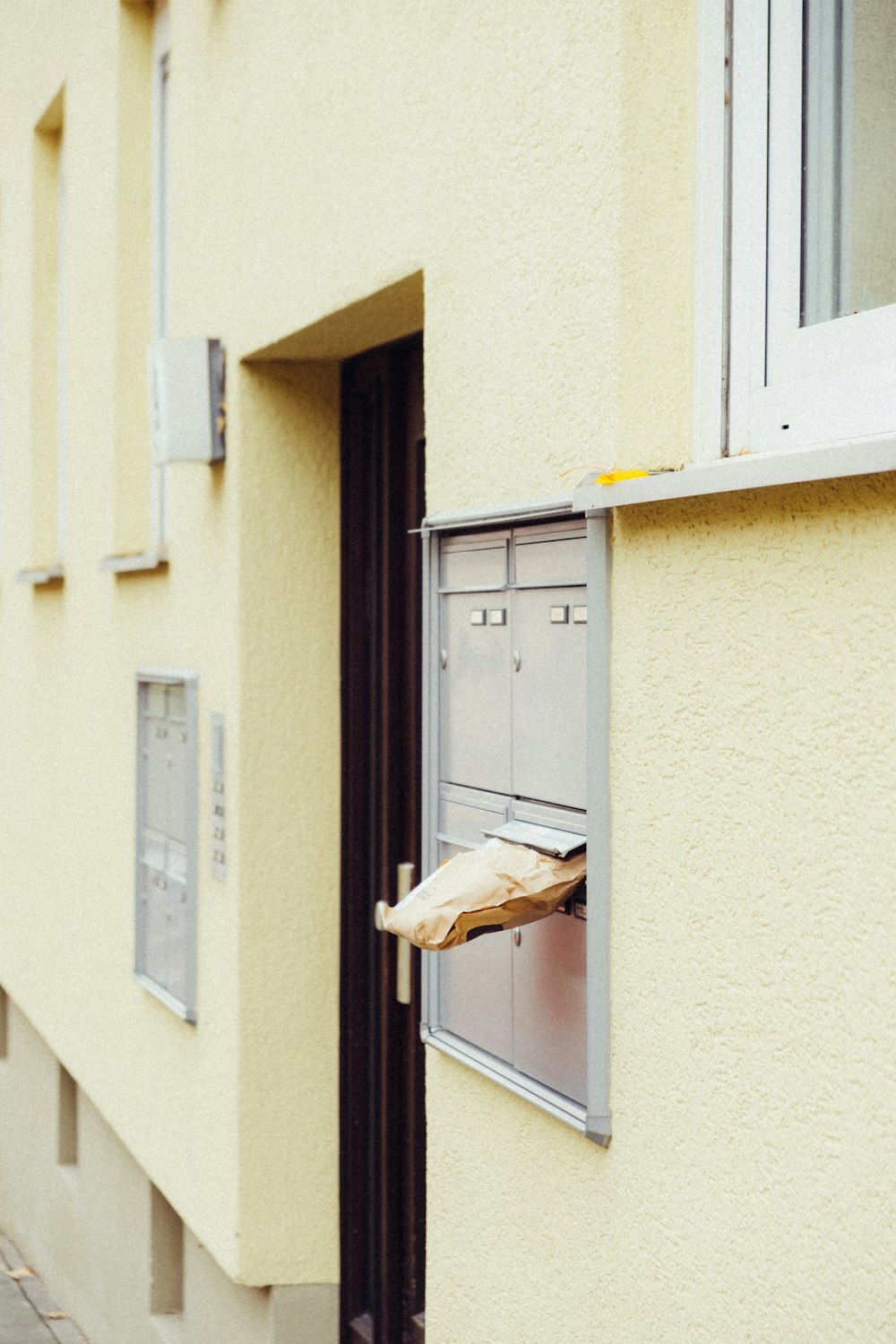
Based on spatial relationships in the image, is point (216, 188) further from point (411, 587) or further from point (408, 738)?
point (408, 738)

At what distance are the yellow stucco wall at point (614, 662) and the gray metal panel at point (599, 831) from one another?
0.02 m

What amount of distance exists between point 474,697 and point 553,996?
2.01 ft

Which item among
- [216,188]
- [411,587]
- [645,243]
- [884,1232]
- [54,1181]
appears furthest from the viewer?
[54,1181]

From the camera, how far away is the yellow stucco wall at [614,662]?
7.18ft

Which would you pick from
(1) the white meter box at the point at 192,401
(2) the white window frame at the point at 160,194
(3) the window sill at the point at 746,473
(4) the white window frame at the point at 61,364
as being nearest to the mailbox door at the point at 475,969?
(3) the window sill at the point at 746,473

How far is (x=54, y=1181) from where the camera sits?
785cm

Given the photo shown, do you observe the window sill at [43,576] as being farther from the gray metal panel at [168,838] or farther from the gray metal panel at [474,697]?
the gray metal panel at [474,697]

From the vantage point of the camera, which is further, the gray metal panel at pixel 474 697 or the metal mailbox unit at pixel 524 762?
the gray metal panel at pixel 474 697

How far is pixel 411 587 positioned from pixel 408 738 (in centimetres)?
40

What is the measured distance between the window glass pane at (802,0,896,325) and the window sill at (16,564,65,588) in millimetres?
5379

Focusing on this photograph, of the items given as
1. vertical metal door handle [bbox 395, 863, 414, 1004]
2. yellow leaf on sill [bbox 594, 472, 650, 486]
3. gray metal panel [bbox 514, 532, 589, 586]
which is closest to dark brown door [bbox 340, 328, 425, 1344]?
vertical metal door handle [bbox 395, 863, 414, 1004]

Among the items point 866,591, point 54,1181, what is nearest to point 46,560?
point 54,1181

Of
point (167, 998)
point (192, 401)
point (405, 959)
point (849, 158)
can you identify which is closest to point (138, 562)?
point (192, 401)

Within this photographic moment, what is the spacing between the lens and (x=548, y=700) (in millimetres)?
2979
